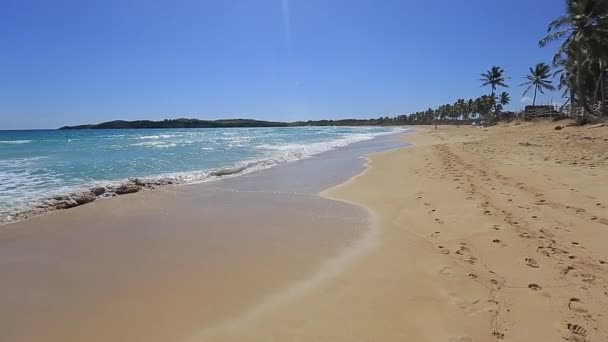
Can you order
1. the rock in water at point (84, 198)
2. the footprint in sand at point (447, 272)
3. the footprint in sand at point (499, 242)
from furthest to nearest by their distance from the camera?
the rock in water at point (84, 198) → the footprint in sand at point (499, 242) → the footprint in sand at point (447, 272)

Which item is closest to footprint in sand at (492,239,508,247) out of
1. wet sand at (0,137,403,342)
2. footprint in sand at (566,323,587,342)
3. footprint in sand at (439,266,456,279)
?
footprint in sand at (439,266,456,279)

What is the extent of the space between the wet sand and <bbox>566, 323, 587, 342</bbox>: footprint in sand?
7.71 ft

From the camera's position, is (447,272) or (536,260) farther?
(536,260)

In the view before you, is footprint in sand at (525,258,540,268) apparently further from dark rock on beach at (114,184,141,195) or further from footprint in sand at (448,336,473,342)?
dark rock on beach at (114,184,141,195)

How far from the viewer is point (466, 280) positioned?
13.4 ft

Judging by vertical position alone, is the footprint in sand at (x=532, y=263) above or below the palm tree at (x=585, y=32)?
below

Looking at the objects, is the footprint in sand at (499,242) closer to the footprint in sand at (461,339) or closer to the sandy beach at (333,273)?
the sandy beach at (333,273)

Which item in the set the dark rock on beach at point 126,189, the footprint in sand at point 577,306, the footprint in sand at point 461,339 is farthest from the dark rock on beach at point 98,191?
the footprint in sand at point 577,306

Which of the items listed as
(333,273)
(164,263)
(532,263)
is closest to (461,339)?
(333,273)

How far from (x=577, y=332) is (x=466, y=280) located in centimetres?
115

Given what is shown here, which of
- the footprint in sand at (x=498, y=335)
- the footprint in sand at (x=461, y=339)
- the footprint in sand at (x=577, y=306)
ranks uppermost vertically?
the footprint in sand at (x=577, y=306)

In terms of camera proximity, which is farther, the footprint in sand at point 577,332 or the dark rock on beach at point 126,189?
the dark rock on beach at point 126,189

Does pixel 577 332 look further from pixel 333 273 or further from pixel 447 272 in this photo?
pixel 333 273

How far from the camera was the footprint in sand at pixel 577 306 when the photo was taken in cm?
330
